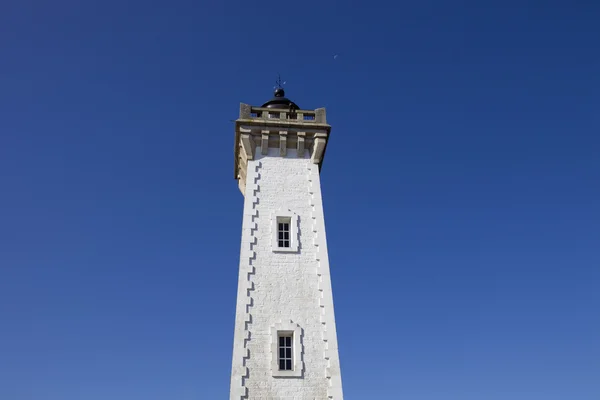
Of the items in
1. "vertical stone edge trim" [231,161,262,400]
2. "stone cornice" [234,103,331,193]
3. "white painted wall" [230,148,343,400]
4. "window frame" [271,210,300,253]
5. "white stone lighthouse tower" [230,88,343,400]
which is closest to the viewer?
"vertical stone edge trim" [231,161,262,400]

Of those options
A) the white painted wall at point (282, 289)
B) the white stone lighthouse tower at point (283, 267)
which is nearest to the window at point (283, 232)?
the white stone lighthouse tower at point (283, 267)

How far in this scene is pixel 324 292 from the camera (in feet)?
53.6

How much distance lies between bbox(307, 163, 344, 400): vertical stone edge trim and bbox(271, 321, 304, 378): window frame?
75cm

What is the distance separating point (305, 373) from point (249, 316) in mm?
2422

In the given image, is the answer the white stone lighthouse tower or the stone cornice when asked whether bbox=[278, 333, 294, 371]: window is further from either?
the stone cornice

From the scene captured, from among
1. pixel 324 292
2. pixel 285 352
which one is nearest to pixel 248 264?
pixel 324 292

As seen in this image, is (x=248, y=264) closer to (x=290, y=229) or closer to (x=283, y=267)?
(x=283, y=267)

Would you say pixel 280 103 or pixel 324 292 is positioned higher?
pixel 280 103

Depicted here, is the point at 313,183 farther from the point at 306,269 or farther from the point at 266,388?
the point at 266,388

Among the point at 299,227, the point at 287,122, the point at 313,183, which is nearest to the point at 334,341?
the point at 299,227

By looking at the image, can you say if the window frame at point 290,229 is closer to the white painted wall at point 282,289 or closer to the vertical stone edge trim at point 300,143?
the white painted wall at point 282,289

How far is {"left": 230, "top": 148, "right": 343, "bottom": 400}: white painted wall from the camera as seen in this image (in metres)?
14.8

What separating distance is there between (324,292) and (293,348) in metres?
2.09

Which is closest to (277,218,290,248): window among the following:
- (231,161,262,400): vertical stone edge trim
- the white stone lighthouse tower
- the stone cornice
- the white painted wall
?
the white stone lighthouse tower
